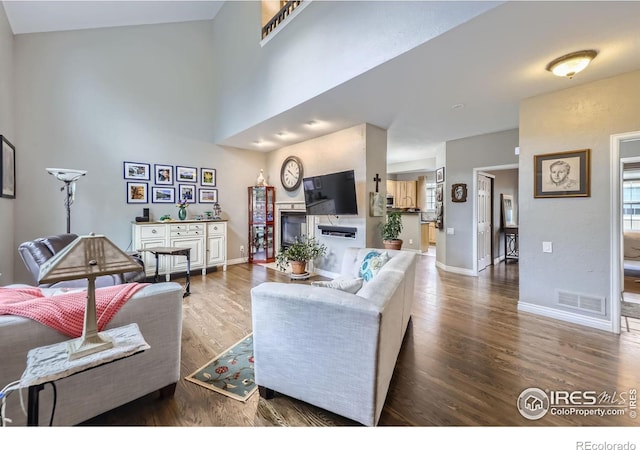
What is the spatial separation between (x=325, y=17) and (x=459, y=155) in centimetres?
349

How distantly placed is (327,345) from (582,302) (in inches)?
122

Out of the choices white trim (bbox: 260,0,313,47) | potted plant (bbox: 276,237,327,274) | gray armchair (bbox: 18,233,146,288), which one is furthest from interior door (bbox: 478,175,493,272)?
gray armchair (bbox: 18,233,146,288)

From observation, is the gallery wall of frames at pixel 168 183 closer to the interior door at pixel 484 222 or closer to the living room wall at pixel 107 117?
the living room wall at pixel 107 117

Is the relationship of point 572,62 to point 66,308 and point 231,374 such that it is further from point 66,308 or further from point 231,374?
point 66,308

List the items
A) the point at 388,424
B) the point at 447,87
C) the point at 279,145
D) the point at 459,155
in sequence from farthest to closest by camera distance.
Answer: the point at 279,145 < the point at 459,155 < the point at 447,87 < the point at 388,424

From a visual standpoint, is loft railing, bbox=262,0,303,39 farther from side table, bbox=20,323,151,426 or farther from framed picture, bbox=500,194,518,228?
framed picture, bbox=500,194,518,228

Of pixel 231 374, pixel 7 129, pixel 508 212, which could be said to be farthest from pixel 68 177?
pixel 508 212

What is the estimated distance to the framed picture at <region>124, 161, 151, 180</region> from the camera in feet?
15.4

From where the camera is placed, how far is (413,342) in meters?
2.45

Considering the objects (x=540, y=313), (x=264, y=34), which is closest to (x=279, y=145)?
(x=264, y=34)

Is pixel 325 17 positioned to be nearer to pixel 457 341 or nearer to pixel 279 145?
pixel 279 145

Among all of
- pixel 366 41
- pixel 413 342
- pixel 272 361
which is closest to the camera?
pixel 272 361

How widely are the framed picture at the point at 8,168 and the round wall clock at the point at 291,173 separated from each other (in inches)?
159

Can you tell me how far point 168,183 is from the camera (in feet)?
16.9
